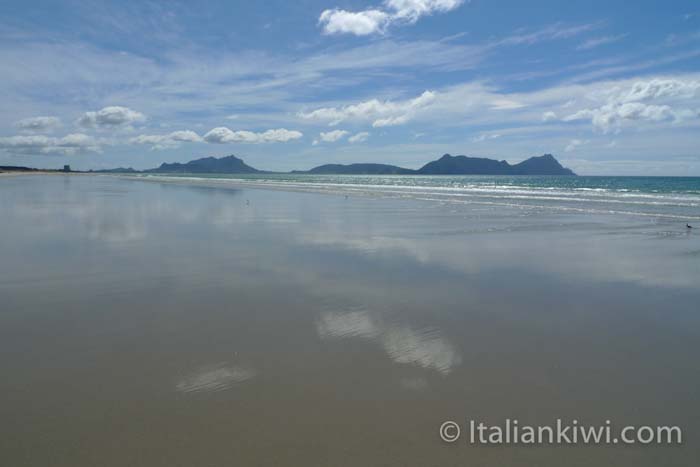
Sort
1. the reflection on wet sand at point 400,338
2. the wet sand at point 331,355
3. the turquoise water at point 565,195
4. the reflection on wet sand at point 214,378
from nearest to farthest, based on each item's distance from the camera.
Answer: the wet sand at point 331,355 < the reflection on wet sand at point 214,378 < the reflection on wet sand at point 400,338 < the turquoise water at point 565,195

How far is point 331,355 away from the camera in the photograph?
5.13 metres

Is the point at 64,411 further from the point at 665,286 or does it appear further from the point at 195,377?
the point at 665,286

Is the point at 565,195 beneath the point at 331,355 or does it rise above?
above

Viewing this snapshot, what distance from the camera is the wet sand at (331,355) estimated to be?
3.56m

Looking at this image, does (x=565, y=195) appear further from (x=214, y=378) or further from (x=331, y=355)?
(x=214, y=378)

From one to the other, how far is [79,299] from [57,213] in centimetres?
1539

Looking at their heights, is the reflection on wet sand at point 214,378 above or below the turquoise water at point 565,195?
below

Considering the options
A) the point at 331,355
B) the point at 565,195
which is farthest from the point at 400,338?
the point at 565,195

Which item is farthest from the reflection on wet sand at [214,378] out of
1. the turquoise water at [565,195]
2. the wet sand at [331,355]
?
the turquoise water at [565,195]

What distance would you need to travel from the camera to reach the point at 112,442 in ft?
11.5

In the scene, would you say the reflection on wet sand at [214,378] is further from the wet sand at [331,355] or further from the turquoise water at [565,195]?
the turquoise water at [565,195]

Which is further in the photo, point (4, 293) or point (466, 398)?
point (4, 293)

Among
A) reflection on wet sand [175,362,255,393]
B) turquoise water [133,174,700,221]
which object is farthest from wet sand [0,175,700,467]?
turquoise water [133,174,700,221]

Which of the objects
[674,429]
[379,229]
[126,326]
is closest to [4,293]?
[126,326]
